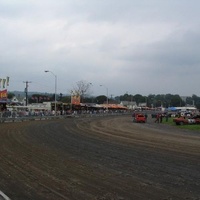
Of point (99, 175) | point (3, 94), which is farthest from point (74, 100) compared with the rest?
point (99, 175)

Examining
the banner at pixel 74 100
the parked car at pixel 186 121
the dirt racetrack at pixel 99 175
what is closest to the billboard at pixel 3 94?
the parked car at pixel 186 121

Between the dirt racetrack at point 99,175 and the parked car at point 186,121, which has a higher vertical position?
the parked car at point 186,121

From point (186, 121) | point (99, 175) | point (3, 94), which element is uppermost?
point (3, 94)

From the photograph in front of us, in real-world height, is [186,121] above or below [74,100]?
below

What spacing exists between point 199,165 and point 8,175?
717cm

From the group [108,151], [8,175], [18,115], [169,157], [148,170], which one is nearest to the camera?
[8,175]

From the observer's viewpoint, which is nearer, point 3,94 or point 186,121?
point 186,121

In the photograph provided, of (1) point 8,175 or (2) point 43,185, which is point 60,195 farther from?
(1) point 8,175

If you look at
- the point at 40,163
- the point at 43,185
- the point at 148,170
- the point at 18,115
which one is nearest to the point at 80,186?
the point at 43,185

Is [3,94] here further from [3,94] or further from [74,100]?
[74,100]

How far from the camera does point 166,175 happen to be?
41.3 ft

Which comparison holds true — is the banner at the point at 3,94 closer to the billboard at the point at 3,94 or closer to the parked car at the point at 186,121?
the billboard at the point at 3,94

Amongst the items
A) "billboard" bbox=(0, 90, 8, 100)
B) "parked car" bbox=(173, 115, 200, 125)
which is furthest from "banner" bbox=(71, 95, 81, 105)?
"parked car" bbox=(173, 115, 200, 125)

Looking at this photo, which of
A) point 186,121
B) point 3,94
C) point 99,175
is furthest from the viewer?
point 3,94
